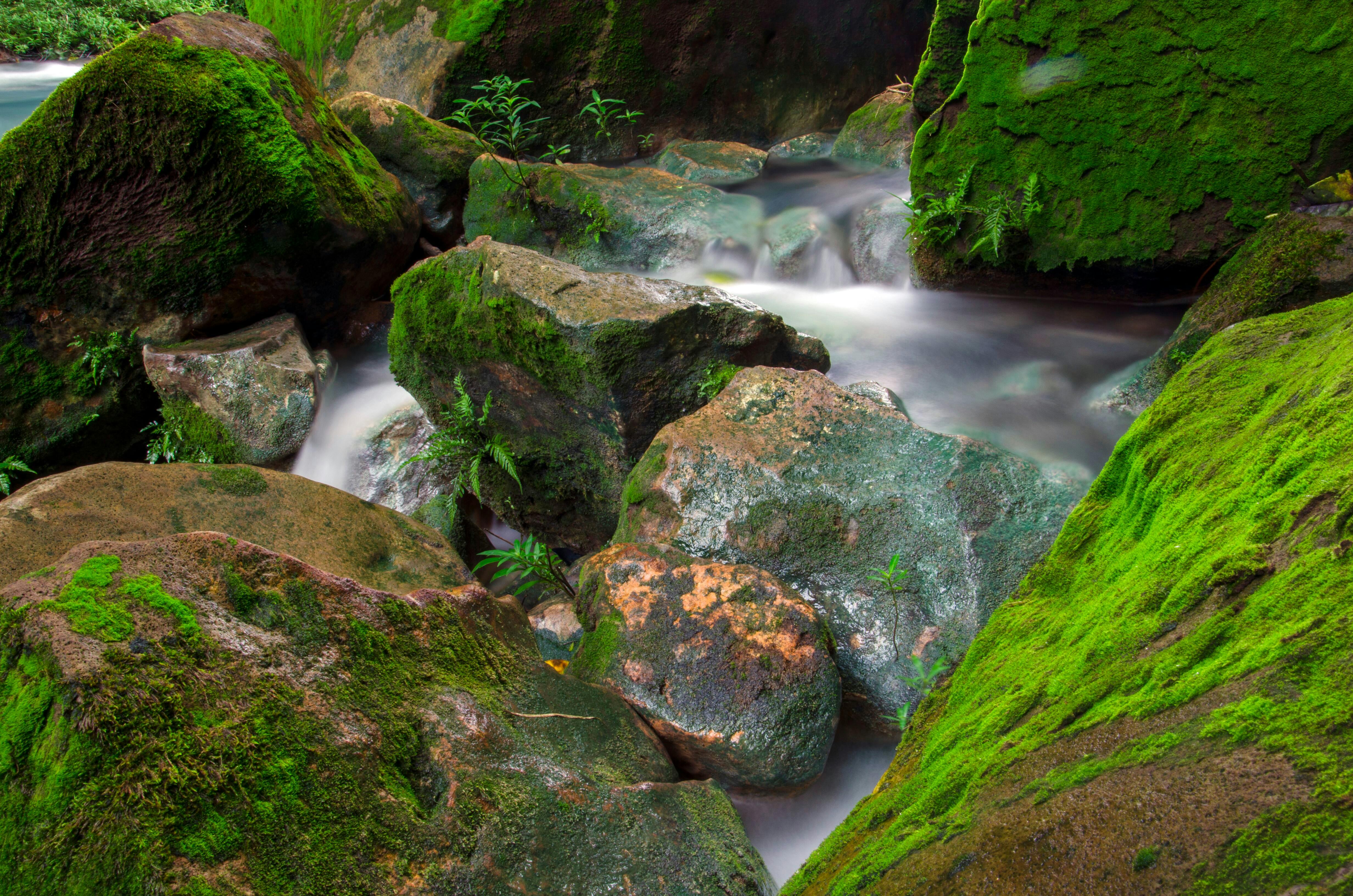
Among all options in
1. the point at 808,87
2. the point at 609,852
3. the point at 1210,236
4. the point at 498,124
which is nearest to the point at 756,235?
the point at 498,124

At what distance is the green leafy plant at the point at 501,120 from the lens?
7.32 metres

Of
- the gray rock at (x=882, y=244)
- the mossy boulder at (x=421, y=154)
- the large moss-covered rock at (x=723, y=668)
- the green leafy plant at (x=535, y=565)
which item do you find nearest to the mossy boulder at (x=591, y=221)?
the mossy boulder at (x=421, y=154)

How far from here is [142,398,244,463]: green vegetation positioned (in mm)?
5559

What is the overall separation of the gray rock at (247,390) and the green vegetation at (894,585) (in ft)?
14.4

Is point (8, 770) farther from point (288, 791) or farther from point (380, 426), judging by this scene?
point (380, 426)

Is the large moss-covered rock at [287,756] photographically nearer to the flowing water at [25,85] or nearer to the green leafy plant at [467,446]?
the green leafy plant at [467,446]

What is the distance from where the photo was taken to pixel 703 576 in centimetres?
306

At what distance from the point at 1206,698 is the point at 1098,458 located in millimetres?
3595

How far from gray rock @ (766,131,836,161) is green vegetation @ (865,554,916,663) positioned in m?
7.93

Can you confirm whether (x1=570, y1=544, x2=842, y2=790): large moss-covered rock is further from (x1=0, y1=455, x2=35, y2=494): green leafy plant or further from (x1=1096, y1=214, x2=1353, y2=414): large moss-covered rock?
(x1=0, y1=455, x2=35, y2=494): green leafy plant

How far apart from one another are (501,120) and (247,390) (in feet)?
18.2

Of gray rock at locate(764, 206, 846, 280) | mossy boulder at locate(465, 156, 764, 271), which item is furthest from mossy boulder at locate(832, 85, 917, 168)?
mossy boulder at locate(465, 156, 764, 271)

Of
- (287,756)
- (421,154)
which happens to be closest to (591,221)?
(421,154)

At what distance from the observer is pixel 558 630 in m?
3.83
